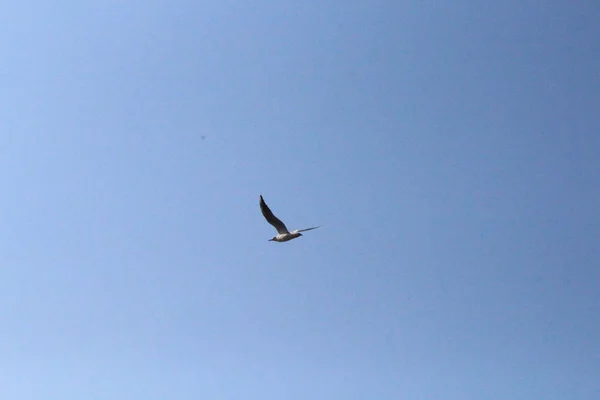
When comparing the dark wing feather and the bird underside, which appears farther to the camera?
the dark wing feather

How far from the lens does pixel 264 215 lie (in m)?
33.6

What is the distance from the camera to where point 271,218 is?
33656 mm

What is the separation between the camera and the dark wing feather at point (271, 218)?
33344 millimetres

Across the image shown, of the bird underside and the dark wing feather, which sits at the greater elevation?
the dark wing feather

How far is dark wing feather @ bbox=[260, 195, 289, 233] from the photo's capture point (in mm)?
33344

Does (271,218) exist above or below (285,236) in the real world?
above

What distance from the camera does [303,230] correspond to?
30.5m

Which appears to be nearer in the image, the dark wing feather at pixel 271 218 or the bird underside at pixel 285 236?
the bird underside at pixel 285 236

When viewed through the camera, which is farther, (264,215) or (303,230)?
(264,215)

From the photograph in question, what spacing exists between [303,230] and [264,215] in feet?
13.3

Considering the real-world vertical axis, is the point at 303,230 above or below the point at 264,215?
below

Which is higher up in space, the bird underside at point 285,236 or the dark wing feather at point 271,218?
the dark wing feather at point 271,218
